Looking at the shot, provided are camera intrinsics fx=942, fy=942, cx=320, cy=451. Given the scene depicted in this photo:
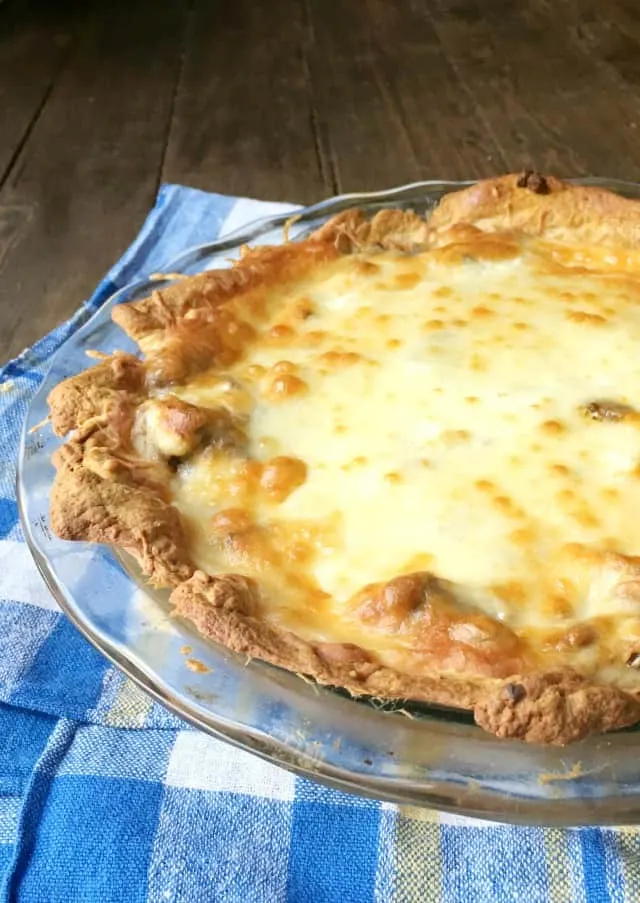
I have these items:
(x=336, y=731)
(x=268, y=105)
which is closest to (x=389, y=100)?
(x=268, y=105)

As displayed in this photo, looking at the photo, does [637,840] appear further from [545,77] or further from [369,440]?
[545,77]

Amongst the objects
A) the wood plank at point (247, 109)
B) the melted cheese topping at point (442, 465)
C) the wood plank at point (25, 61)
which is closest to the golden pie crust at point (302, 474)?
the melted cheese topping at point (442, 465)

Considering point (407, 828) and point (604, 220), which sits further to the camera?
point (604, 220)

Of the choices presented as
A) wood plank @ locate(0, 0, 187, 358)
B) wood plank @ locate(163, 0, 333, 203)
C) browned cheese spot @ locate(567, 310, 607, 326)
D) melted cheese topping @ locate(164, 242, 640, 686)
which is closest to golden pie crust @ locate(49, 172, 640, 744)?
melted cheese topping @ locate(164, 242, 640, 686)

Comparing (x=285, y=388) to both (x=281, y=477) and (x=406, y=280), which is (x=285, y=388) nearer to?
(x=281, y=477)

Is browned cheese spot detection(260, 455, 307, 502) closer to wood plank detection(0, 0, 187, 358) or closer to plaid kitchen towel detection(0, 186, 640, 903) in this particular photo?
plaid kitchen towel detection(0, 186, 640, 903)

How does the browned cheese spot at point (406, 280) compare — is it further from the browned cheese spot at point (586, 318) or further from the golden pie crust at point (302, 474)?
the browned cheese spot at point (586, 318)

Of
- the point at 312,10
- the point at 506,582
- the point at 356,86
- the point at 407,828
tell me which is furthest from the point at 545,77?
the point at 407,828
